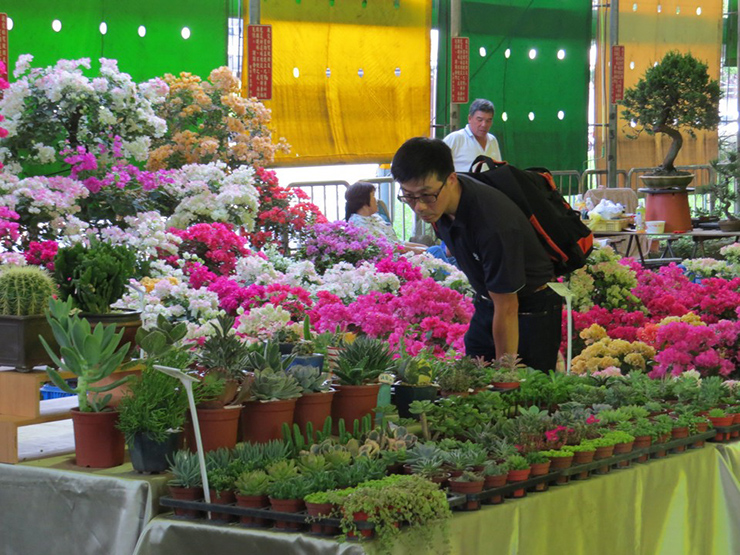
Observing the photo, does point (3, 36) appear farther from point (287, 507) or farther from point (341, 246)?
point (287, 507)

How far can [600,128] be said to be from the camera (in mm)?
12352

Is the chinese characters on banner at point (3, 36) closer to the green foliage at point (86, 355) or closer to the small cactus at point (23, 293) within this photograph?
the small cactus at point (23, 293)

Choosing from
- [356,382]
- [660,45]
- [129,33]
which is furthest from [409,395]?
[660,45]

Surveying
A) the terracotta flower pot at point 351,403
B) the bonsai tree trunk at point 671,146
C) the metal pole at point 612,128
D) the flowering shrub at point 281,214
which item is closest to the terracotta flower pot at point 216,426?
the terracotta flower pot at point 351,403

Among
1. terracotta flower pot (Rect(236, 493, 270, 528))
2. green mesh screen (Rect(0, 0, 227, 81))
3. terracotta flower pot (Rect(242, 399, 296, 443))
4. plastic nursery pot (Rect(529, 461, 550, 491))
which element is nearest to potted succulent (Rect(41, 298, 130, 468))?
terracotta flower pot (Rect(242, 399, 296, 443))

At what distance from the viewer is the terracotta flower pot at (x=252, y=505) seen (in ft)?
6.39

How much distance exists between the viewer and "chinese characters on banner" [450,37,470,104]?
1012 cm

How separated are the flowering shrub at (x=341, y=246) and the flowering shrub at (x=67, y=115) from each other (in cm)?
118

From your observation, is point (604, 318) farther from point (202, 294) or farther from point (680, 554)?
point (680, 554)

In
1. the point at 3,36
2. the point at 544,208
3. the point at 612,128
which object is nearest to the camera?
the point at 544,208

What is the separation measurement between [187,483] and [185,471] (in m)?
0.02

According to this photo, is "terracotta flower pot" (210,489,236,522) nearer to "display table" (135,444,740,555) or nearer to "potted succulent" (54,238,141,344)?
"display table" (135,444,740,555)

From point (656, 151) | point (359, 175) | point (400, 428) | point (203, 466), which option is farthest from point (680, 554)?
point (656, 151)

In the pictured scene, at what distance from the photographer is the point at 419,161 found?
110 inches
